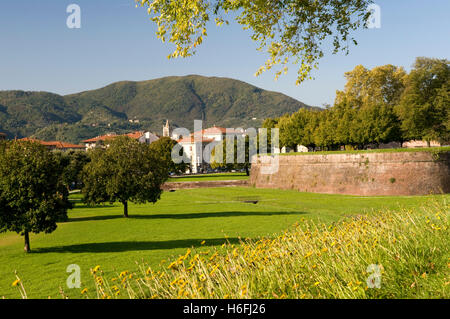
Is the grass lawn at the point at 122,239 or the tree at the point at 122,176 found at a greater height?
the tree at the point at 122,176

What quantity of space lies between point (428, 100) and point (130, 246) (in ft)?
156

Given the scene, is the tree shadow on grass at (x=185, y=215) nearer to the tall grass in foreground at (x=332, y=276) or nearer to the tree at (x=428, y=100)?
the tall grass in foreground at (x=332, y=276)

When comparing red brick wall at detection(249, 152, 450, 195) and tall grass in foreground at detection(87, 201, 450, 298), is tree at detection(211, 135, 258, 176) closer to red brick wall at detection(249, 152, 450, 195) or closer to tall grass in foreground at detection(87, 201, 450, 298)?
red brick wall at detection(249, 152, 450, 195)

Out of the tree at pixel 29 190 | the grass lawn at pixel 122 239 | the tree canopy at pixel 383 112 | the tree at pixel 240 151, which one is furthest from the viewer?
the tree at pixel 240 151

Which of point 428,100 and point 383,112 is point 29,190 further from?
point 383,112

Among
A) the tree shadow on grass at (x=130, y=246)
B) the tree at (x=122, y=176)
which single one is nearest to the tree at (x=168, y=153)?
the tree at (x=122, y=176)

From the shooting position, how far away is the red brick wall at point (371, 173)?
41.9 meters

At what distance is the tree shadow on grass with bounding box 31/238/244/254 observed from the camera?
2075cm

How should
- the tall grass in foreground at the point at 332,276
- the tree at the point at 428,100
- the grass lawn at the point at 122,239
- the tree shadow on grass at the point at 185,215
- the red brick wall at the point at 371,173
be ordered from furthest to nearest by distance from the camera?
1. the tree at the point at 428,100
2. the red brick wall at the point at 371,173
3. the tree shadow on grass at the point at 185,215
4. the grass lawn at the point at 122,239
5. the tall grass in foreground at the point at 332,276

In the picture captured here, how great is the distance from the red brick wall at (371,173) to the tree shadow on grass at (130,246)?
29.1m

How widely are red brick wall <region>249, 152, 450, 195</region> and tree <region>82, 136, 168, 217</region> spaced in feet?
83.3

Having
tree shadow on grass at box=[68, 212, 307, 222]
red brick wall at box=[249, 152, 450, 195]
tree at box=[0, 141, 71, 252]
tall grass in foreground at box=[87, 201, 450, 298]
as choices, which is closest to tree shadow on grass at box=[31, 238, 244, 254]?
tree at box=[0, 141, 71, 252]

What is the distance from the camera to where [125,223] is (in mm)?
31656
